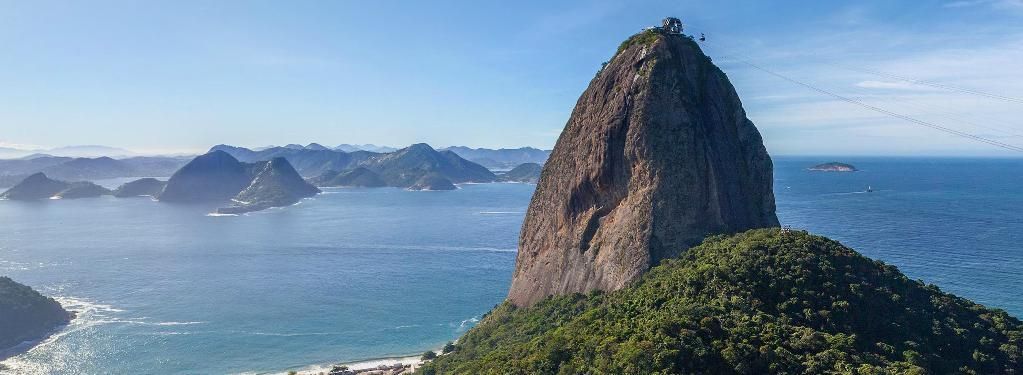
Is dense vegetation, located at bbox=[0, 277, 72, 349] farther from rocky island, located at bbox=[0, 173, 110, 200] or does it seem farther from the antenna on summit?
rocky island, located at bbox=[0, 173, 110, 200]

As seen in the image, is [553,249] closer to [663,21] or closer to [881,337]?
[663,21]

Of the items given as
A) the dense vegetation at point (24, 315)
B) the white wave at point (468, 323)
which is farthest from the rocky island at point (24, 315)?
the white wave at point (468, 323)

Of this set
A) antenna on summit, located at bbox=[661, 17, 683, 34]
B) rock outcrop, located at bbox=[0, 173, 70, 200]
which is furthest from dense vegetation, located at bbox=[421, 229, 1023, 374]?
rock outcrop, located at bbox=[0, 173, 70, 200]

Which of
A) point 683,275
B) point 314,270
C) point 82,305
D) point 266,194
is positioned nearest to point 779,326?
point 683,275

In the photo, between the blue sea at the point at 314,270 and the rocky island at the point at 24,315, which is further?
the rocky island at the point at 24,315

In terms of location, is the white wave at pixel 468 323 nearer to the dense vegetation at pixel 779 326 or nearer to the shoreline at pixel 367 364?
the shoreline at pixel 367 364

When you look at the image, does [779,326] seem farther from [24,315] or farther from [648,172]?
[24,315]

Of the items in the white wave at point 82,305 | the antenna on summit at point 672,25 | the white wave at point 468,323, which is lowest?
the white wave at point 82,305
